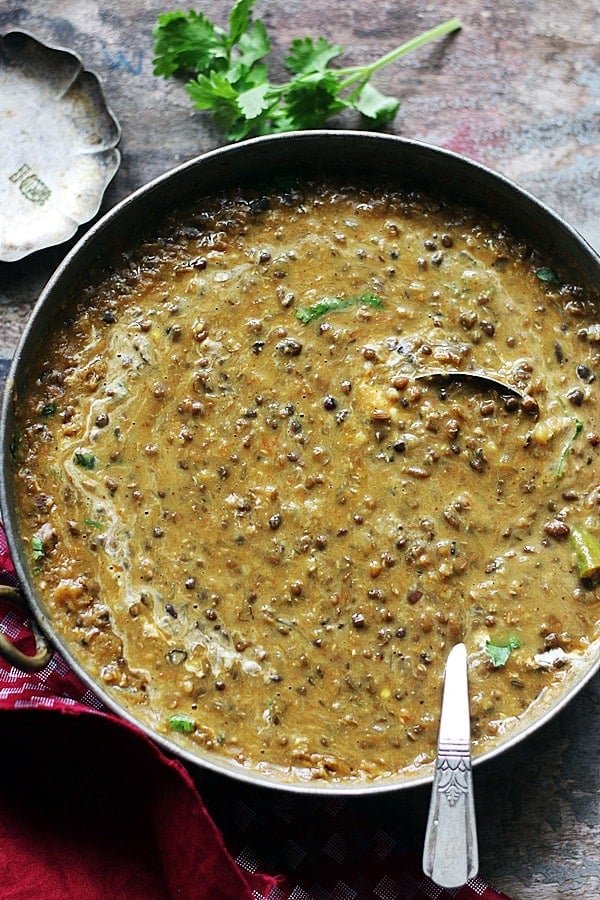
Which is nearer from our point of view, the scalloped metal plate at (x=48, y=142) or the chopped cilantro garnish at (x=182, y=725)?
the chopped cilantro garnish at (x=182, y=725)

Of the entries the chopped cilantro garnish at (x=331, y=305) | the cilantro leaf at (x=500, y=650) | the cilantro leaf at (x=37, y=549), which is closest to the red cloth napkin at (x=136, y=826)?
the cilantro leaf at (x=37, y=549)

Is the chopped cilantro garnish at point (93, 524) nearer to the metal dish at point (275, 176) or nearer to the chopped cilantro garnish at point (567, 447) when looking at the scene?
the metal dish at point (275, 176)

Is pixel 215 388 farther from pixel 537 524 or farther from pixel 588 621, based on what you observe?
pixel 588 621

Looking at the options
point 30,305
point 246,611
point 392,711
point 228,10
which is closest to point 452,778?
point 392,711

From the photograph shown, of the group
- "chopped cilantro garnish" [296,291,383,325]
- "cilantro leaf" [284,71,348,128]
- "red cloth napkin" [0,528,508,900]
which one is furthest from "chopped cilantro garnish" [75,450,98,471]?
"cilantro leaf" [284,71,348,128]

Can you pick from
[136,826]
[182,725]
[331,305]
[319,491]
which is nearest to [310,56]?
[331,305]

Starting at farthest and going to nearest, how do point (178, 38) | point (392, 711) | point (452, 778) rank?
point (178, 38) < point (392, 711) < point (452, 778)
